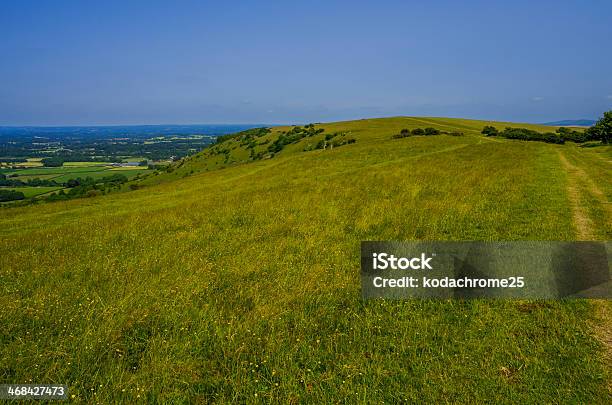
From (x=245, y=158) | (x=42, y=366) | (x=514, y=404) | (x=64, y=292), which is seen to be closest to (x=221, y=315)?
(x=42, y=366)

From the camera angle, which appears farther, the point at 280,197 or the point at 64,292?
the point at 280,197

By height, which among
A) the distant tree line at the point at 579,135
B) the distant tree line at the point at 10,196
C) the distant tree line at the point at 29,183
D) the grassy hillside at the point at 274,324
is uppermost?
the distant tree line at the point at 579,135

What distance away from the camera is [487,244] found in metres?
9.70

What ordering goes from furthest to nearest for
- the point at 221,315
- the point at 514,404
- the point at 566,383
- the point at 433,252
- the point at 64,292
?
the point at 433,252, the point at 64,292, the point at 221,315, the point at 566,383, the point at 514,404

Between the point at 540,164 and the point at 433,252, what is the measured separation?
82.7ft

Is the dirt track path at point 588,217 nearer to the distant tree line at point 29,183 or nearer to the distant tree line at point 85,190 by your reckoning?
the distant tree line at point 85,190

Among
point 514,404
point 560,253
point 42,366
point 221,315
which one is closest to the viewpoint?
point 514,404

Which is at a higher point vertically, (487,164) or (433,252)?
(487,164)

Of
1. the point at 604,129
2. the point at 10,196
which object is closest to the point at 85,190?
the point at 10,196

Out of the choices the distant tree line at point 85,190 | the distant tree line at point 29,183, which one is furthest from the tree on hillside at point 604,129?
the distant tree line at point 29,183

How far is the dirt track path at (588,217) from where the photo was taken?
17.4 feet

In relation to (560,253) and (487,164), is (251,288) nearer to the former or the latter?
(560,253)

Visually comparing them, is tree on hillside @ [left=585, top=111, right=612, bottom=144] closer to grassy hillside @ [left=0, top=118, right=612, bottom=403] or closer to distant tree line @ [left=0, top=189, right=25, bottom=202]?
grassy hillside @ [left=0, top=118, right=612, bottom=403]

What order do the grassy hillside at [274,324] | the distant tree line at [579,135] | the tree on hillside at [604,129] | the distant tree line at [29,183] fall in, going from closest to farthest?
1. the grassy hillside at [274,324]
2. the tree on hillside at [604,129]
3. the distant tree line at [579,135]
4. the distant tree line at [29,183]
